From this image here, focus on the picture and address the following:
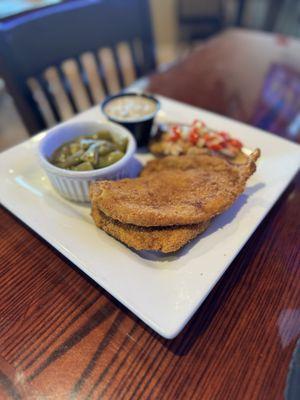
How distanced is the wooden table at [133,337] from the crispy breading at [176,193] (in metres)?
0.29

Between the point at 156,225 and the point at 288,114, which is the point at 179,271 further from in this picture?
the point at 288,114

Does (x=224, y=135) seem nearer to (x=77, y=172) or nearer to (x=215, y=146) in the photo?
(x=215, y=146)

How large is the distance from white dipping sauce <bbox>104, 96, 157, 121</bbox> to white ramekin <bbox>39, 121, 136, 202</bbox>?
0.57 ft

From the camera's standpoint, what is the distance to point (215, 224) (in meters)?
1.42

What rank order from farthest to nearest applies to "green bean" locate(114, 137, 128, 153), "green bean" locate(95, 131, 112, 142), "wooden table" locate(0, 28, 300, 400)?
"green bean" locate(95, 131, 112, 142), "green bean" locate(114, 137, 128, 153), "wooden table" locate(0, 28, 300, 400)

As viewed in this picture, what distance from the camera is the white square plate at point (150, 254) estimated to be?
1104mm

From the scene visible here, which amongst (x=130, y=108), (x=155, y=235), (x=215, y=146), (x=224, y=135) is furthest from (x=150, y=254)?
(x=130, y=108)

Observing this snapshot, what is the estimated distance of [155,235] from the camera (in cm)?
127

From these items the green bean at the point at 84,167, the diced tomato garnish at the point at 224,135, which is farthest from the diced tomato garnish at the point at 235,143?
the green bean at the point at 84,167

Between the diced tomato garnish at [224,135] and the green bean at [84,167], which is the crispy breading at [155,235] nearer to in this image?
the green bean at [84,167]

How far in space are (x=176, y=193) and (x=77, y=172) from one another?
0.49m

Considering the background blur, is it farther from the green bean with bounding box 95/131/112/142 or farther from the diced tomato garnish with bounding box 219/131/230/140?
the diced tomato garnish with bounding box 219/131/230/140

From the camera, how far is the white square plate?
1104mm

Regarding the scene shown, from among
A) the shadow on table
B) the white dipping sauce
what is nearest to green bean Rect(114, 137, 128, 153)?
the white dipping sauce
